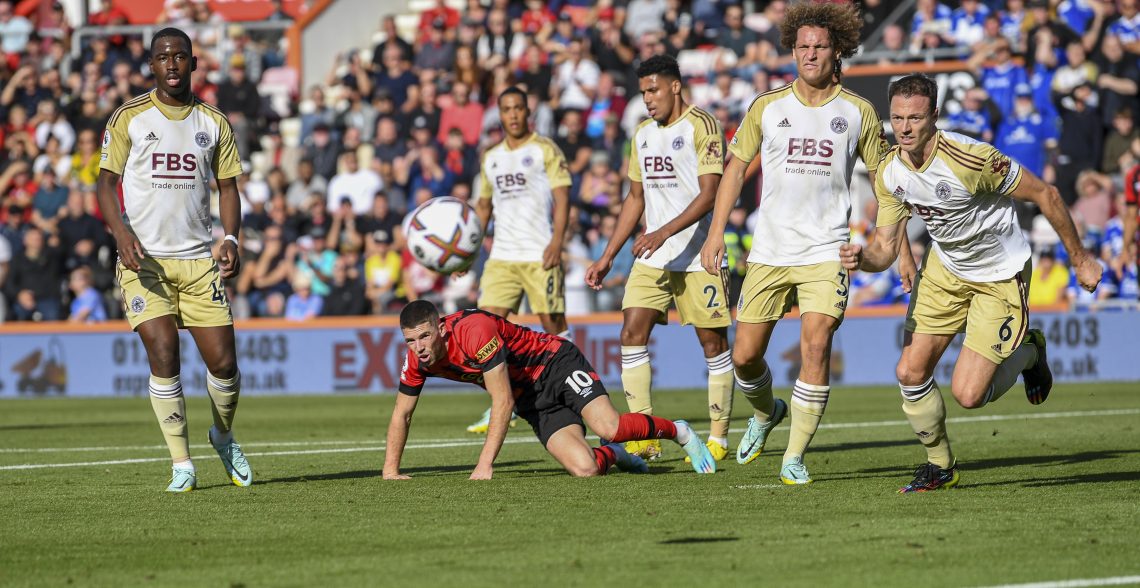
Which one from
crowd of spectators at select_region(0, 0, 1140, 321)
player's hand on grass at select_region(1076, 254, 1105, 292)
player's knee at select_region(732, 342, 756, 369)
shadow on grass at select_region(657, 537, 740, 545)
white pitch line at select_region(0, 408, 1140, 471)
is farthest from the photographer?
crowd of spectators at select_region(0, 0, 1140, 321)

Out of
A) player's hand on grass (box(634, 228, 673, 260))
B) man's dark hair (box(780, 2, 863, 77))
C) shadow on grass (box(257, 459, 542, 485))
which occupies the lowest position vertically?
shadow on grass (box(257, 459, 542, 485))

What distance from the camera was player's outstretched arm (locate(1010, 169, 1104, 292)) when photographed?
7.76m

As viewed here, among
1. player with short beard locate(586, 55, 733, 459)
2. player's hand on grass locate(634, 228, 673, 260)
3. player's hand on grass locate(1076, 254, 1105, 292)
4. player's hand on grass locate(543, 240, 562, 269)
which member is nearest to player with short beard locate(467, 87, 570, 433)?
player's hand on grass locate(543, 240, 562, 269)

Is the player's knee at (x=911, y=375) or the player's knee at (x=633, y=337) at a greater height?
the player's knee at (x=911, y=375)

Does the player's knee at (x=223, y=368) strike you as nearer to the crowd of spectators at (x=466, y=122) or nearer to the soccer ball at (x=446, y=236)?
the soccer ball at (x=446, y=236)

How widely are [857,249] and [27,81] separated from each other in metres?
23.9

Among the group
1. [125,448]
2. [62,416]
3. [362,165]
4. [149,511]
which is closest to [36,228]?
[362,165]

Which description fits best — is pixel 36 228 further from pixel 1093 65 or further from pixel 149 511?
pixel 149 511

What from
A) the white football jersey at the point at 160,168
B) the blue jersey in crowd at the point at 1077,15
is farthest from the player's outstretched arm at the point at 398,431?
the blue jersey in crowd at the point at 1077,15

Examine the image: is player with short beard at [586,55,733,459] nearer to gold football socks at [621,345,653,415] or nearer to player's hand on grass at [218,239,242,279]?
gold football socks at [621,345,653,415]

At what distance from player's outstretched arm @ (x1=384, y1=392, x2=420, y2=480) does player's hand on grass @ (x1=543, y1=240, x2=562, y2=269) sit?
12.1 feet

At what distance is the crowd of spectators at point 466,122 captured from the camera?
21.2 m

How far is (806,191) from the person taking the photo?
30.1ft

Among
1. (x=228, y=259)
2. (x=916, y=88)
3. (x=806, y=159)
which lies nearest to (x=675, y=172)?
(x=806, y=159)
